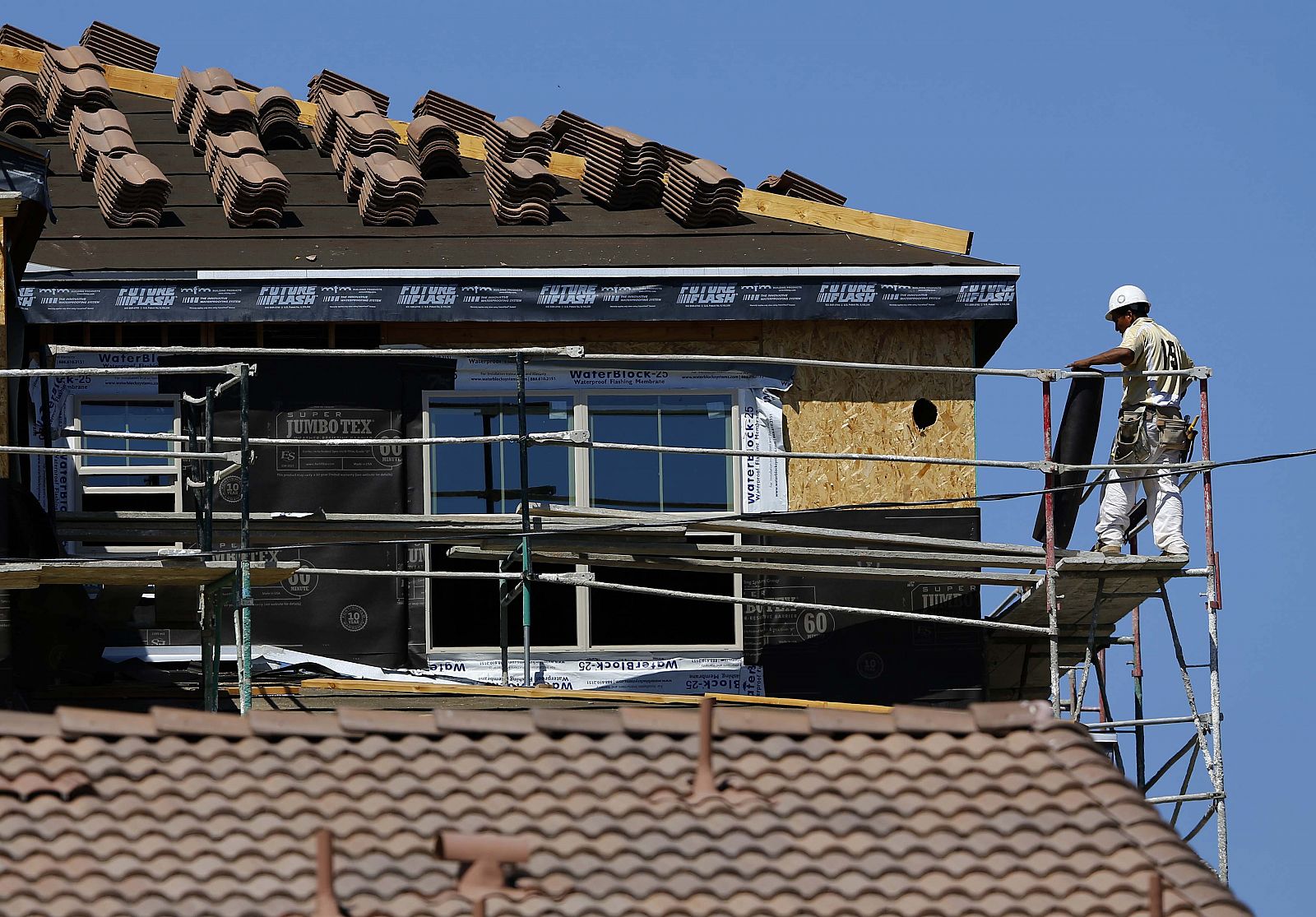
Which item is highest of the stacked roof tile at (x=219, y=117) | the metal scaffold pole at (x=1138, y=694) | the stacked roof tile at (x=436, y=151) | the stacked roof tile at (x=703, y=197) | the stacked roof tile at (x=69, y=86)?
the stacked roof tile at (x=69, y=86)

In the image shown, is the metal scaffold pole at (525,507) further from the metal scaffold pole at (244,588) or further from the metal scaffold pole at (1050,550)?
the metal scaffold pole at (1050,550)

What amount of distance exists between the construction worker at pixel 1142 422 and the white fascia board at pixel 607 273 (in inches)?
84.7

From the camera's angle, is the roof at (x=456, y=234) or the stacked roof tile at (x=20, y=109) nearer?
the roof at (x=456, y=234)

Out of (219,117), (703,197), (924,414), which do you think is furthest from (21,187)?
(924,414)

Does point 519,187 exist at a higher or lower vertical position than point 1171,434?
higher

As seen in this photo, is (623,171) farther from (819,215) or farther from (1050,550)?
(1050,550)

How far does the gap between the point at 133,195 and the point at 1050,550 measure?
8.96m

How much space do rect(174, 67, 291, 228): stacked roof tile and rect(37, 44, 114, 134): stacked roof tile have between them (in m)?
0.82

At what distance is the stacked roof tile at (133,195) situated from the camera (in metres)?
20.6

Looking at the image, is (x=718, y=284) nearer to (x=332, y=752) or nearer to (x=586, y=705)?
(x=586, y=705)

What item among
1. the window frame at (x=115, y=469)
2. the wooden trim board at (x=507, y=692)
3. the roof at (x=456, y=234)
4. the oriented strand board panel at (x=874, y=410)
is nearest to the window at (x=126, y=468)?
the window frame at (x=115, y=469)

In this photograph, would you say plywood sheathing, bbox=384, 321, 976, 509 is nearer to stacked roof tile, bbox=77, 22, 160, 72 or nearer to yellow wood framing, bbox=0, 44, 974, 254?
yellow wood framing, bbox=0, 44, 974, 254

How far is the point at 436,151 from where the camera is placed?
22.2 metres

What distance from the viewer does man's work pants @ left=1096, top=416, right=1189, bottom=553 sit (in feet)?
56.1
